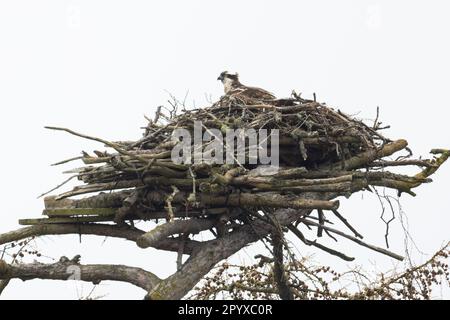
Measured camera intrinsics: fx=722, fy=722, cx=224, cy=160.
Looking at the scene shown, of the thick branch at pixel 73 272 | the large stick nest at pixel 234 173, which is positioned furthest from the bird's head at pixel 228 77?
the thick branch at pixel 73 272

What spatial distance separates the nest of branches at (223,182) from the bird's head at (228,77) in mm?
1782

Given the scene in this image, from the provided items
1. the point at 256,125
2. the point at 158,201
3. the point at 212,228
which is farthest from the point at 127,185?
the point at 256,125

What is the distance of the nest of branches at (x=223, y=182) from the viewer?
220 inches

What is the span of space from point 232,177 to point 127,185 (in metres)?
1.01

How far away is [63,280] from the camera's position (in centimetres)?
611

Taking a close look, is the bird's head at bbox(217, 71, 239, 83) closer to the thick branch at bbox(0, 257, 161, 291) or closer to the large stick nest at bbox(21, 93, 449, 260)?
the large stick nest at bbox(21, 93, 449, 260)

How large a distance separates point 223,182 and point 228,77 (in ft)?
11.6

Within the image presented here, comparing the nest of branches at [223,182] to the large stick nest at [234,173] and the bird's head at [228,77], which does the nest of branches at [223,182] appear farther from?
the bird's head at [228,77]

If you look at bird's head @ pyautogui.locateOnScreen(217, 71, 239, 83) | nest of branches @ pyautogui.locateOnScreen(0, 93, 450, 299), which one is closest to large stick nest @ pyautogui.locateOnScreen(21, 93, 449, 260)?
nest of branches @ pyautogui.locateOnScreen(0, 93, 450, 299)

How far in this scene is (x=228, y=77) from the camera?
873cm

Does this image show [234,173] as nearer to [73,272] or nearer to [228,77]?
[73,272]

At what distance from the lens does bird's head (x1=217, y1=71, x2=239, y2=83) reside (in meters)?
8.63

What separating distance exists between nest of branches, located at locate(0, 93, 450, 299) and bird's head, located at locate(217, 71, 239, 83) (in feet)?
5.85
